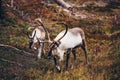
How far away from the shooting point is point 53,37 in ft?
26.3

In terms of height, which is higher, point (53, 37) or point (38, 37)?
point (53, 37)

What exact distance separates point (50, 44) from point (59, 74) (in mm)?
582

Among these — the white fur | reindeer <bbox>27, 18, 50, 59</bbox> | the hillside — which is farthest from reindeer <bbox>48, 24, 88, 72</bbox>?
reindeer <bbox>27, 18, 50, 59</bbox>

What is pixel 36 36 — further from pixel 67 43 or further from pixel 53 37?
pixel 67 43

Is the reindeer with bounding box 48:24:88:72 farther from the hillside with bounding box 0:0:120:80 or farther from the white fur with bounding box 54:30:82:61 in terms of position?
the hillside with bounding box 0:0:120:80

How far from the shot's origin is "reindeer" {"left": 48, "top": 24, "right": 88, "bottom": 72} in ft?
25.5

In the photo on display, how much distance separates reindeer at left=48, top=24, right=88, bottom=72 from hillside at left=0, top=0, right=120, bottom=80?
0.41 feet

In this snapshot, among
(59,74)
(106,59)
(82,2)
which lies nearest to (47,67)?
(59,74)

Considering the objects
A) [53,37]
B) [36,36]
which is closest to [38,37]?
[36,36]

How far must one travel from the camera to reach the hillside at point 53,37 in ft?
25.5

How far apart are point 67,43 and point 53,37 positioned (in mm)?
290

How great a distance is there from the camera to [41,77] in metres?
7.62

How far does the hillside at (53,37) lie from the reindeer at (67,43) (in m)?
0.12

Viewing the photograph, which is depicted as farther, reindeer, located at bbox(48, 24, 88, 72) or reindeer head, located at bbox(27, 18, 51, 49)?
reindeer head, located at bbox(27, 18, 51, 49)
